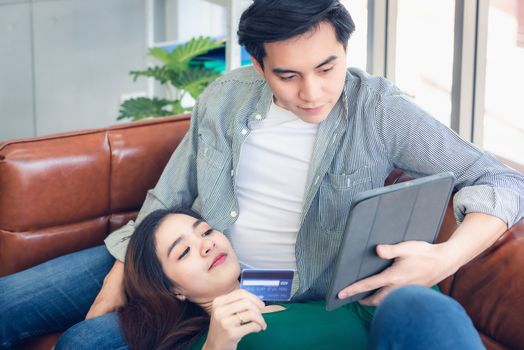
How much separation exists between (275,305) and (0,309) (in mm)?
737

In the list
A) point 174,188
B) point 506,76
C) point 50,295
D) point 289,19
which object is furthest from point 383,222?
point 506,76

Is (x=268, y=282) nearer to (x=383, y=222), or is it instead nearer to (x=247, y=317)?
(x=247, y=317)

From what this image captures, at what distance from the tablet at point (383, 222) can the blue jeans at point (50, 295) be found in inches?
27.2

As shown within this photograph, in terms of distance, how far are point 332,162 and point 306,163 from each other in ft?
0.23

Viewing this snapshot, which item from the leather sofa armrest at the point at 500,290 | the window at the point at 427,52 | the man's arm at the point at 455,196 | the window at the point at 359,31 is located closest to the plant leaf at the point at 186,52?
the window at the point at 359,31

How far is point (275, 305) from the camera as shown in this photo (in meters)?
1.86

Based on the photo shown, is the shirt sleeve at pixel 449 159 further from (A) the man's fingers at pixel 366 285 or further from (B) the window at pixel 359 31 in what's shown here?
(B) the window at pixel 359 31

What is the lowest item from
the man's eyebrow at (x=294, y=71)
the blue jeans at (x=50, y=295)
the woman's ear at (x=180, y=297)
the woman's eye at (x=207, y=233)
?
the blue jeans at (x=50, y=295)

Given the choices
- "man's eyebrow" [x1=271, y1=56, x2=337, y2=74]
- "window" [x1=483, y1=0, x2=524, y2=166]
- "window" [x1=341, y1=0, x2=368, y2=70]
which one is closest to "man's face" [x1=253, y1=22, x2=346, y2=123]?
"man's eyebrow" [x1=271, y1=56, x2=337, y2=74]

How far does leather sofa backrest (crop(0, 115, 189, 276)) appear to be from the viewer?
7.19 feet

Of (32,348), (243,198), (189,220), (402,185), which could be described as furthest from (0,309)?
(402,185)

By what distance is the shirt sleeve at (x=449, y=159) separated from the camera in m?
1.73

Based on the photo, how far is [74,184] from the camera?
2.25 metres

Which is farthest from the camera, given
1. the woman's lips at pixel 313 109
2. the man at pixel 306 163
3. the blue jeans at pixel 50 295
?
the blue jeans at pixel 50 295
